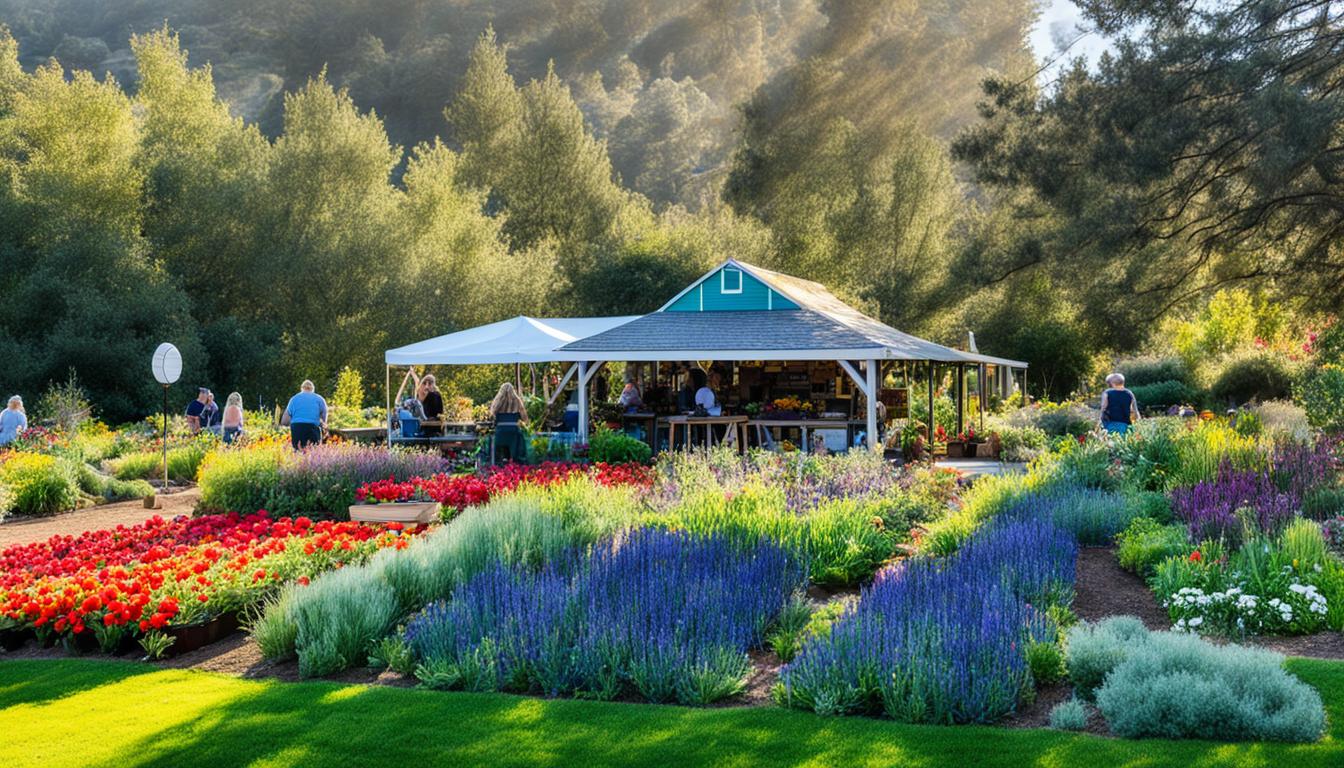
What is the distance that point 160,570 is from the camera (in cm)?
750

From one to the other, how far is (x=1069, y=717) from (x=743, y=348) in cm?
1227

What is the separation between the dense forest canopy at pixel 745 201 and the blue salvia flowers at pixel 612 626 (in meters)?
11.6

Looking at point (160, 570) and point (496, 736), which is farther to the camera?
point (160, 570)

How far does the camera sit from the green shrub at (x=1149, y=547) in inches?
300

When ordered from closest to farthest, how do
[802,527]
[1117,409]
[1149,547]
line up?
[1149,547], [802,527], [1117,409]

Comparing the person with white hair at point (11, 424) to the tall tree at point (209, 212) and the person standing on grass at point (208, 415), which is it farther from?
the tall tree at point (209, 212)

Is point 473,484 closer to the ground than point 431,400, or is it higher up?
closer to the ground

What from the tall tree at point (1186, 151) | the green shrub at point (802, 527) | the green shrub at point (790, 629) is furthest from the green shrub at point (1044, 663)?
the tall tree at point (1186, 151)

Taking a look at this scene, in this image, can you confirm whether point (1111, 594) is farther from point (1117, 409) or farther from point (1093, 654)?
point (1117, 409)

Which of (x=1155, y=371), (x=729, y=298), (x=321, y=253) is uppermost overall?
(x=321, y=253)

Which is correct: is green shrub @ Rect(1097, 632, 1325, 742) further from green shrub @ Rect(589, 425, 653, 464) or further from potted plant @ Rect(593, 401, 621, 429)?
potted plant @ Rect(593, 401, 621, 429)

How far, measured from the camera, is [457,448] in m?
17.1

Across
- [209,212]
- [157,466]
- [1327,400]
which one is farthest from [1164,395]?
[209,212]

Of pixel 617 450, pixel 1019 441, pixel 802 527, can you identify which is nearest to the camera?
pixel 802 527
